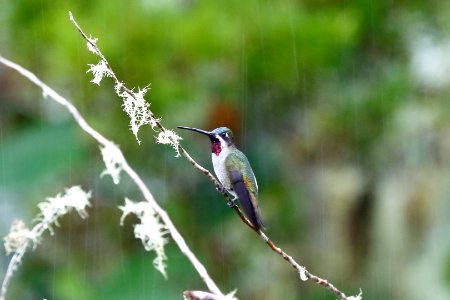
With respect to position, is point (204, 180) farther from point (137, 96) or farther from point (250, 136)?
point (137, 96)

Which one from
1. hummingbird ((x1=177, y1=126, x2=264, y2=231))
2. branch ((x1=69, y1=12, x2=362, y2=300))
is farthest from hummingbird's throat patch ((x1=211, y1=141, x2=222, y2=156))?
branch ((x1=69, y1=12, x2=362, y2=300))

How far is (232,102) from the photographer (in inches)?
141

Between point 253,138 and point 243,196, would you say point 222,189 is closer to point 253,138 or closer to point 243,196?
point 243,196

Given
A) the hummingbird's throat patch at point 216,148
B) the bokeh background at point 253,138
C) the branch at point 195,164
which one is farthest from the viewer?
the bokeh background at point 253,138

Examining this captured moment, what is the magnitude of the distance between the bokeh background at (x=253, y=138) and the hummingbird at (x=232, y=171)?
1.93m

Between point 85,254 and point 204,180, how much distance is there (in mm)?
598

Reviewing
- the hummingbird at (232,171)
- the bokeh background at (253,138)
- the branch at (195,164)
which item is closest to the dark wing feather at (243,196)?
the hummingbird at (232,171)

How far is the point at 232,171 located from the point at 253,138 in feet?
8.53

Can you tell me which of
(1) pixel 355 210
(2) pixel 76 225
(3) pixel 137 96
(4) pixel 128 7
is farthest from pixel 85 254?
(3) pixel 137 96

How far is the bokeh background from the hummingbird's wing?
6.33 feet

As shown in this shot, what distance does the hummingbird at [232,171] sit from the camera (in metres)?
1.03

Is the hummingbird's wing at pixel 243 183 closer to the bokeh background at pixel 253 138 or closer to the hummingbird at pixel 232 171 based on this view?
the hummingbird at pixel 232 171

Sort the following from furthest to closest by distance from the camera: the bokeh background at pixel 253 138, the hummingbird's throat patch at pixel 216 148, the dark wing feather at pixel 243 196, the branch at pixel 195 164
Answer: the bokeh background at pixel 253 138 < the hummingbird's throat patch at pixel 216 148 < the dark wing feather at pixel 243 196 < the branch at pixel 195 164

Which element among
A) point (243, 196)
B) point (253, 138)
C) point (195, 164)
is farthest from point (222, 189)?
point (253, 138)
